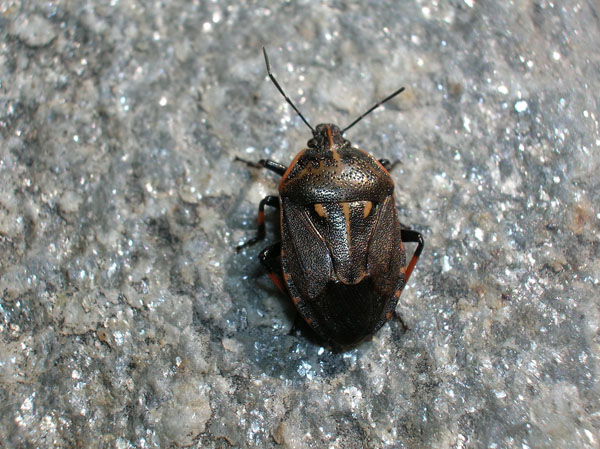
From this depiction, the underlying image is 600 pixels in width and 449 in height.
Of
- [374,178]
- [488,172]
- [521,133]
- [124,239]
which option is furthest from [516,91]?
[124,239]

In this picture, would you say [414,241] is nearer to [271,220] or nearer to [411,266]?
[411,266]

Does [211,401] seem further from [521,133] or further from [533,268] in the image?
[521,133]

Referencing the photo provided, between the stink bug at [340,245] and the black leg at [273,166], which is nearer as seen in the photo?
the stink bug at [340,245]

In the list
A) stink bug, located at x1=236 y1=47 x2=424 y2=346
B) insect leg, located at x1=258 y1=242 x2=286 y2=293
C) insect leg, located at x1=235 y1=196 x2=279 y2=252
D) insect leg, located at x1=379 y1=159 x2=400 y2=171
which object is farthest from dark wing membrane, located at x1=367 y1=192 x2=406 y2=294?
insect leg, located at x1=235 y1=196 x2=279 y2=252

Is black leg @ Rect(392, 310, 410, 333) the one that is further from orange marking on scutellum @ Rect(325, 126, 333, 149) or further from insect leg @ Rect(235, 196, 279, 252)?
orange marking on scutellum @ Rect(325, 126, 333, 149)

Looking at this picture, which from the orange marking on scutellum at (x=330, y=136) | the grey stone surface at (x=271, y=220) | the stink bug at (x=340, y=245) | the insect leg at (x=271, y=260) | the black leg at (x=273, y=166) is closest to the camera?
the stink bug at (x=340, y=245)

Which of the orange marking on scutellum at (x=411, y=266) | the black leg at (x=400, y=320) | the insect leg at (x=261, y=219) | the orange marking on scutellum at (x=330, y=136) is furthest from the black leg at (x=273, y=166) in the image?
the black leg at (x=400, y=320)

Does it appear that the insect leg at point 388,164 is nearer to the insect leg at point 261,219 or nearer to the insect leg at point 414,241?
the insect leg at point 414,241
